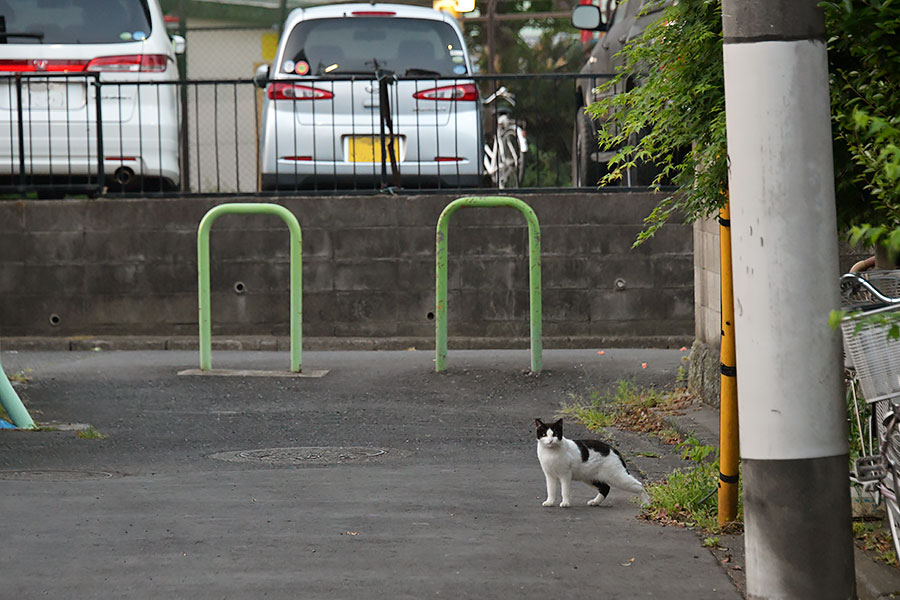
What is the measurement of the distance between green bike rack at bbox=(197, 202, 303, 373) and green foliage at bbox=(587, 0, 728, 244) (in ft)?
17.6

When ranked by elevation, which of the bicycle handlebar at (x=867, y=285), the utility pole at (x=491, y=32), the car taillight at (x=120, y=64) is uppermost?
the utility pole at (x=491, y=32)

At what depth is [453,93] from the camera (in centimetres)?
1258

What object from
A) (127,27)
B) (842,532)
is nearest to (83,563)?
(842,532)

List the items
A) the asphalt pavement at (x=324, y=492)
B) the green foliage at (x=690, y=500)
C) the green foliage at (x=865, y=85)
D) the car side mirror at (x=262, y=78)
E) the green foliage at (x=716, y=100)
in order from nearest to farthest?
the green foliage at (x=865, y=85), the green foliage at (x=716, y=100), the asphalt pavement at (x=324, y=492), the green foliage at (x=690, y=500), the car side mirror at (x=262, y=78)

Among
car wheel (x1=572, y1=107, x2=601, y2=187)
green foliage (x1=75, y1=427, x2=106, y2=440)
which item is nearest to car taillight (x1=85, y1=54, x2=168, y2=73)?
car wheel (x1=572, y1=107, x2=601, y2=187)

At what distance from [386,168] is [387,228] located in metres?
0.75

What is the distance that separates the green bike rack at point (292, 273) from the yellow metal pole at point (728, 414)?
216 inches

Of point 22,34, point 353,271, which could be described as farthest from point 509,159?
point 22,34

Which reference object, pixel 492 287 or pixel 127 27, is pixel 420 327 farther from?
pixel 127 27

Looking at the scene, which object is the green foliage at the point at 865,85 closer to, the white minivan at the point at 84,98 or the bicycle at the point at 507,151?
the white minivan at the point at 84,98

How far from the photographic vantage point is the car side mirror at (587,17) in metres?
12.6

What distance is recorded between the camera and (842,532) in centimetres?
387

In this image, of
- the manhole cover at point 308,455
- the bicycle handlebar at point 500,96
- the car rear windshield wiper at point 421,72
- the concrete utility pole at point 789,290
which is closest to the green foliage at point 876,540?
the concrete utility pole at point 789,290

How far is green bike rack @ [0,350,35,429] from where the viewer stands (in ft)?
25.3
